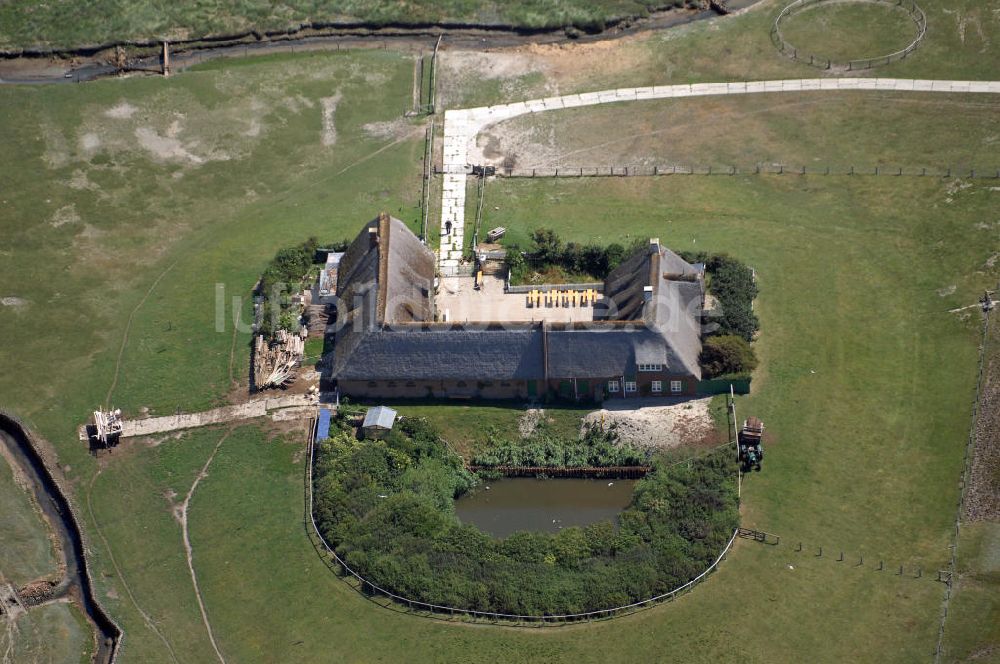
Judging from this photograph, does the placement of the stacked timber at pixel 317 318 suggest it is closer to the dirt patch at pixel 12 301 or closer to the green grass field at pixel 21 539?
the dirt patch at pixel 12 301

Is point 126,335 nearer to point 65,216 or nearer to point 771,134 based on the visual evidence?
point 65,216

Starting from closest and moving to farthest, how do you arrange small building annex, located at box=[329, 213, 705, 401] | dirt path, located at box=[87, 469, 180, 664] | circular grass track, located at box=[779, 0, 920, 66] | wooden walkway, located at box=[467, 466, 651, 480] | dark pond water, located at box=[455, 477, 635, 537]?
dirt path, located at box=[87, 469, 180, 664] → dark pond water, located at box=[455, 477, 635, 537] → wooden walkway, located at box=[467, 466, 651, 480] → small building annex, located at box=[329, 213, 705, 401] → circular grass track, located at box=[779, 0, 920, 66]

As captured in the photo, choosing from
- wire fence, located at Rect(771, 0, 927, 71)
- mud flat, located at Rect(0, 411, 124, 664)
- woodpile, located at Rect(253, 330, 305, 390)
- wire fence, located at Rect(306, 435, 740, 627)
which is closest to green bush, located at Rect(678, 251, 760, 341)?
wire fence, located at Rect(306, 435, 740, 627)

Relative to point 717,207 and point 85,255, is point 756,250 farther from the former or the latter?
point 85,255

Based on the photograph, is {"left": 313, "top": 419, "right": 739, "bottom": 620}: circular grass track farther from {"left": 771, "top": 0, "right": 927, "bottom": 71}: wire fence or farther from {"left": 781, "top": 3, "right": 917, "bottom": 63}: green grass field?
{"left": 781, "top": 3, "right": 917, "bottom": 63}: green grass field

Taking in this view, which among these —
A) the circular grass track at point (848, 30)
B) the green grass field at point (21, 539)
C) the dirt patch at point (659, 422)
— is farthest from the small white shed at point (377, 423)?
the circular grass track at point (848, 30)

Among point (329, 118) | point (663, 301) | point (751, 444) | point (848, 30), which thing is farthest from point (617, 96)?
point (751, 444)
